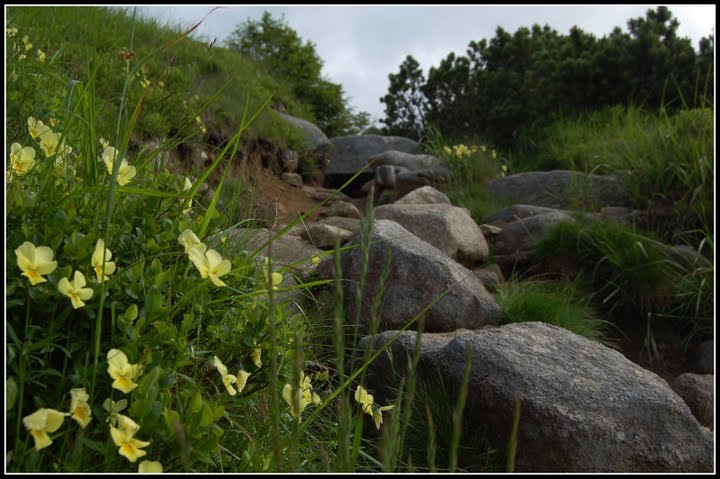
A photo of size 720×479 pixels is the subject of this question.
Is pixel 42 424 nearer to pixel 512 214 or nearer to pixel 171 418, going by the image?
pixel 171 418

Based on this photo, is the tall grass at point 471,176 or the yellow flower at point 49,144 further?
the tall grass at point 471,176

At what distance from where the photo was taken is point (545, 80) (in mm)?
10102

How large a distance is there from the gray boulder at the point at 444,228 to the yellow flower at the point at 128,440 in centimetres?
355

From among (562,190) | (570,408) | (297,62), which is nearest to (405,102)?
(297,62)

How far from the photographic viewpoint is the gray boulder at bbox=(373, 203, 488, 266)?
15.0 ft

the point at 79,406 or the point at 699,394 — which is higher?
the point at 79,406

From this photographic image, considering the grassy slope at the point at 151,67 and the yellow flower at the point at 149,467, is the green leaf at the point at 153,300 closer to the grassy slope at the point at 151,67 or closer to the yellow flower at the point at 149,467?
the yellow flower at the point at 149,467

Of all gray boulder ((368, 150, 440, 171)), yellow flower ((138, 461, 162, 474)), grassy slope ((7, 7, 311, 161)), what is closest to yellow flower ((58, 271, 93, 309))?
yellow flower ((138, 461, 162, 474))

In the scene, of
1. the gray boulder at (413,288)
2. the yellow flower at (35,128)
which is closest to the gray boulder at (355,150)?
the gray boulder at (413,288)

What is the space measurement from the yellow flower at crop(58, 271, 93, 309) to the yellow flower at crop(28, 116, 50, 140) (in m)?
0.63

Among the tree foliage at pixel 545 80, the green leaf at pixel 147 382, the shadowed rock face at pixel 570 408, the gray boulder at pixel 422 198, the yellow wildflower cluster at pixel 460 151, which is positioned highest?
the tree foliage at pixel 545 80

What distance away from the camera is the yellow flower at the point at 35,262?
118 centimetres

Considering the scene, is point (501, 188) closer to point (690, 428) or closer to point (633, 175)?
point (633, 175)

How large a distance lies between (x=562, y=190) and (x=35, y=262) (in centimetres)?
597
